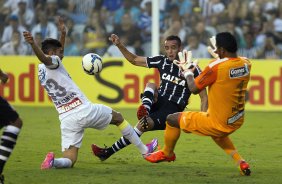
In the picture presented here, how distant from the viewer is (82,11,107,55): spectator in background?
2073cm

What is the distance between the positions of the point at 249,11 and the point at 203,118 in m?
11.4

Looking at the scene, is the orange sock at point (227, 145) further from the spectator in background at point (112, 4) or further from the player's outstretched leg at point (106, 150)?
the spectator in background at point (112, 4)

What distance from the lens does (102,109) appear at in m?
10.4

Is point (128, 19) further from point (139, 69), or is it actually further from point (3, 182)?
point (3, 182)

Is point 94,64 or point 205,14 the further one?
point 205,14

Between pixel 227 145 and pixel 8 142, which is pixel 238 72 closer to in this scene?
pixel 227 145

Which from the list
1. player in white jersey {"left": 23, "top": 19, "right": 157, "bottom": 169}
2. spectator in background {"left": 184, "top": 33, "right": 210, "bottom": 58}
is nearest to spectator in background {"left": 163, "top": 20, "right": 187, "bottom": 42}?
spectator in background {"left": 184, "top": 33, "right": 210, "bottom": 58}

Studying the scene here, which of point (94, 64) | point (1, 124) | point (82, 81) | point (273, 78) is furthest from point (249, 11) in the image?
point (1, 124)

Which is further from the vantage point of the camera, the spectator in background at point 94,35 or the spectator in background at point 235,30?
the spectator in background at point 94,35

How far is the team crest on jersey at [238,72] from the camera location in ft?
30.7

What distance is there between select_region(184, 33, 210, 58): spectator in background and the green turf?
4.17 metres

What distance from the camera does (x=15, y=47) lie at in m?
20.8

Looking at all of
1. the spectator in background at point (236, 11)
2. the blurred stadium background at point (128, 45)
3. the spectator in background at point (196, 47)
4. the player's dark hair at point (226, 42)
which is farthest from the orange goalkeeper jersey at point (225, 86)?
the spectator in background at point (236, 11)

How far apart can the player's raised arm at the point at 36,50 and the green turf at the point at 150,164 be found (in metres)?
1.33
